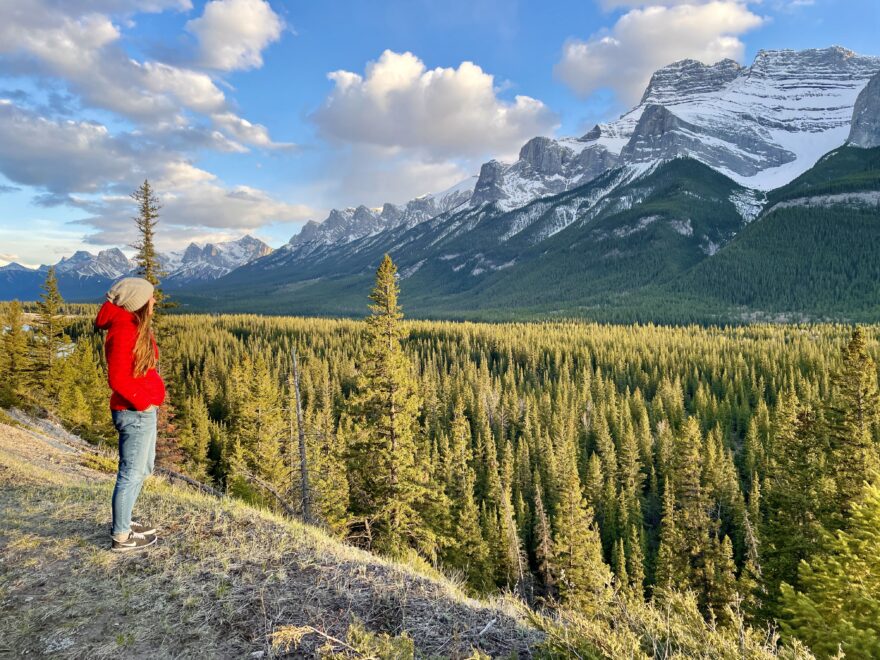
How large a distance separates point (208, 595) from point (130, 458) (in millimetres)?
2112

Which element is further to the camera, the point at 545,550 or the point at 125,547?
the point at 545,550

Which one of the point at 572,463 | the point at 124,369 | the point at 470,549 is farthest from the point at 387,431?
the point at 572,463

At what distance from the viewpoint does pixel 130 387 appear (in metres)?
5.86

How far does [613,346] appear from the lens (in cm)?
10662

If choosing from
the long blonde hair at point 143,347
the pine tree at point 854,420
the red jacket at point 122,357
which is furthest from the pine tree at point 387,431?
the pine tree at point 854,420

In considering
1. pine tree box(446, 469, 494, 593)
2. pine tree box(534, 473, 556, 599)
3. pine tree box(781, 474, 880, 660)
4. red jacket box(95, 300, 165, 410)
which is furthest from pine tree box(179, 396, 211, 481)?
pine tree box(781, 474, 880, 660)

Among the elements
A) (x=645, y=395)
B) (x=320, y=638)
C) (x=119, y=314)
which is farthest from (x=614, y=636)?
(x=645, y=395)

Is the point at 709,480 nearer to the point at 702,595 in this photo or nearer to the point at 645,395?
the point at 702,595

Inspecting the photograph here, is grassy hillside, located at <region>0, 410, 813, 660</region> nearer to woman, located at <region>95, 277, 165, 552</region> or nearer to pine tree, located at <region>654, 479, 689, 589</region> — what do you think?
woman, located at <region>95, 277, 165, 552</region>

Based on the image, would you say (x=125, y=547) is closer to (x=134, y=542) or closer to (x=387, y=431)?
(x=134, y=542)

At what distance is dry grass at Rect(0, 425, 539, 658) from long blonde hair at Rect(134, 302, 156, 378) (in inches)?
101

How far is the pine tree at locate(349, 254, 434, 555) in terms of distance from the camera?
756 inches

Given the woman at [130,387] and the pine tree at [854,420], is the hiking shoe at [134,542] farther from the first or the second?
the pine tree at [854,420]

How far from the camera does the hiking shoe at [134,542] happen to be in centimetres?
619
